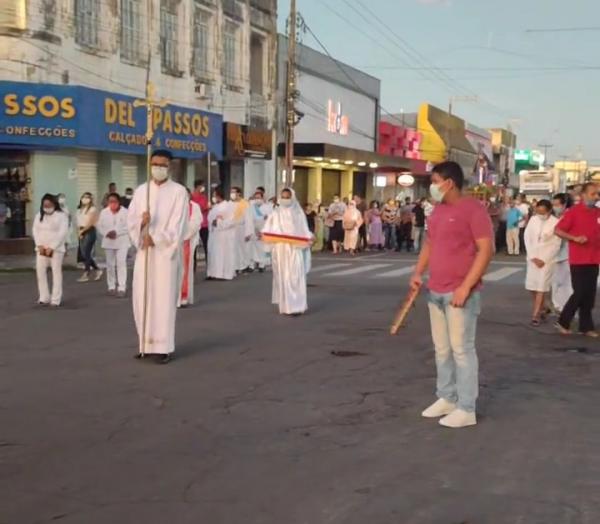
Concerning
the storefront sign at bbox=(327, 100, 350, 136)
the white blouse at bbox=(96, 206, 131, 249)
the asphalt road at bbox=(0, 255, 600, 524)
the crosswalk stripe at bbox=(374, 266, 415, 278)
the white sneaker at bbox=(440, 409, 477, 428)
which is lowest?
the crosswalk stripe at bbox=(374, 266, 415, 278)

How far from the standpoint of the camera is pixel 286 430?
6.23m

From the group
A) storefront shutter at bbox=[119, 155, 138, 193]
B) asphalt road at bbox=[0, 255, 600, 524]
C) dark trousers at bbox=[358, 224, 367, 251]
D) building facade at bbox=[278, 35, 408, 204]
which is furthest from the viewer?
building facade at bbox=[278, 35, 408, 204]

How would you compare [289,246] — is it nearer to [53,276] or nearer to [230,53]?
[53,276]

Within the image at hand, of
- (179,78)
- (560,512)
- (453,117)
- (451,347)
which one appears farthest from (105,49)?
(453,117)

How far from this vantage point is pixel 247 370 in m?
8.34

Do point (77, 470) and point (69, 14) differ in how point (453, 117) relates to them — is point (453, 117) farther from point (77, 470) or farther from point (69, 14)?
point (77, 470)

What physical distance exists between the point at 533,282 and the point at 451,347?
544cm

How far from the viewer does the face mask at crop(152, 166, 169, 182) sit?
28.9ft

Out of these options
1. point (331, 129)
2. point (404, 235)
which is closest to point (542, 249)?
point (404, 235)

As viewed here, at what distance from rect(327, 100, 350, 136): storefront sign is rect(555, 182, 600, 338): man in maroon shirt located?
2904cm

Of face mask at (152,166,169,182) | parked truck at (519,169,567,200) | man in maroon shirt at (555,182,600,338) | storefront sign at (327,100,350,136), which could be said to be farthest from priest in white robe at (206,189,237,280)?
parked truck at (519,169,567,200)

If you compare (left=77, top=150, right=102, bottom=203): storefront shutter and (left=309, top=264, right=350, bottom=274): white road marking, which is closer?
(left=309, top=264, right=350, bottom=274): white road marking

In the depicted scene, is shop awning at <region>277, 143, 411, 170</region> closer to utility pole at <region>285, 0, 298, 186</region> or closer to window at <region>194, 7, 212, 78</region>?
utility pole at <region>285, 0, 298, 186</region>

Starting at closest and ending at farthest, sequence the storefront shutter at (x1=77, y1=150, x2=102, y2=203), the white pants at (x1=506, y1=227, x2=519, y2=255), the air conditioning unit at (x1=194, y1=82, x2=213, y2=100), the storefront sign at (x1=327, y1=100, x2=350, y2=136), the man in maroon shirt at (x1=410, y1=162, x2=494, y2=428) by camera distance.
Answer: the man in maroon shirt at (x1=410, y1=162, x2=494, y2=428)
the storefront shutter at (x1=77, y1=150, x2=102, y2=203)
the air conditioning unit at (x1=194, y1=82, x2=213, y2=100)
the white pants at (x1=506, y1=227, x2=519, y2=255)
the storefront sign at (x1=327, y1=100, x2=350, y2=136)
